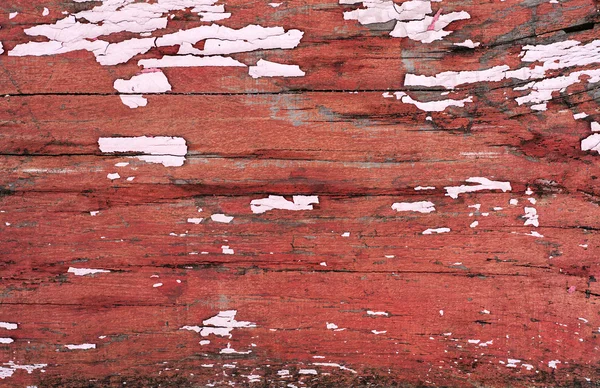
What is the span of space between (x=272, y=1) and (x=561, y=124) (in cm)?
85

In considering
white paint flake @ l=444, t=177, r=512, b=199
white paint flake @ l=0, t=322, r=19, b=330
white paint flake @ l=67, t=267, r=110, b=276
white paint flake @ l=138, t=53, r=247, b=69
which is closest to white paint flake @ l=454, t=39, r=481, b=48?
white paint flake @ l=444, t=177, r=512, b=199

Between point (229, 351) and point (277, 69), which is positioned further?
point (229, 351)

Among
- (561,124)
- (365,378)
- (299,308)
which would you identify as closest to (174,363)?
(299,308)

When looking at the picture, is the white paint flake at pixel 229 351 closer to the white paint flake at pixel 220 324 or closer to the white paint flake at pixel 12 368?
the white paint flake at pixel 220 324

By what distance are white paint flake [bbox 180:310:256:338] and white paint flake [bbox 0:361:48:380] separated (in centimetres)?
47

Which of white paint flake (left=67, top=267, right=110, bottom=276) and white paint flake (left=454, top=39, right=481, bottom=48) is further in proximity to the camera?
white paint flake (left=67, top=267, right=110, bottom=276)

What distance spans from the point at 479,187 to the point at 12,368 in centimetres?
148

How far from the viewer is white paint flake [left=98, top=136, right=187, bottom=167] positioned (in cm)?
119

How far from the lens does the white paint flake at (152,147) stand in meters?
1.19

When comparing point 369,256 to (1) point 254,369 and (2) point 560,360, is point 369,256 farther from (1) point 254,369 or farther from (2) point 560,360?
(2) point 560,360

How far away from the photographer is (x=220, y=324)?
4.14ft

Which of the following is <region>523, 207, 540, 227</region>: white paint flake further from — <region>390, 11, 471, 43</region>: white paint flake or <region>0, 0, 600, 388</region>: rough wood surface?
<region>390, 11, 471, 43</region>: white paint flake

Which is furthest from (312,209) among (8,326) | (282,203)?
(8,326)

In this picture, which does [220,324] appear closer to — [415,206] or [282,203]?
[282,203]
